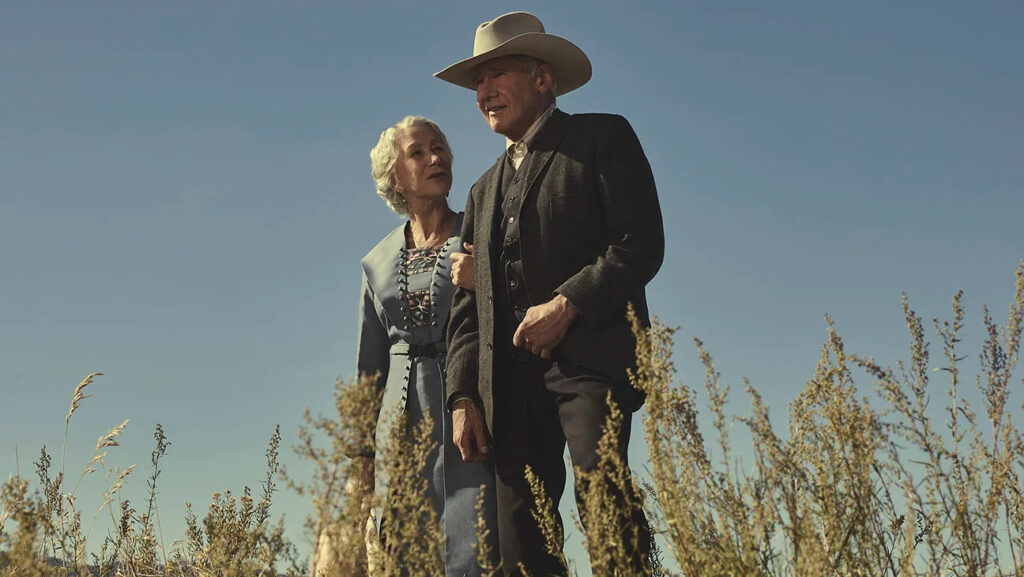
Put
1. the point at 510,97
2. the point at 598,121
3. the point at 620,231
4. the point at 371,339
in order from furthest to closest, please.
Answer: the point at 371,339 < the point at 510,97 < the point at 598,121 < the point at 620,231

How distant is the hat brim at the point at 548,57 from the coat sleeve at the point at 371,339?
1.21 m

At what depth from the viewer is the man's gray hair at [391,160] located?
5129 millimetres

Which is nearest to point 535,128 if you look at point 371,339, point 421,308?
point 421,308

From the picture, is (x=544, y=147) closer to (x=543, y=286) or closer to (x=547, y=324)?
(x=543, y=286)

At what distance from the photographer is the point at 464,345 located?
3969mm

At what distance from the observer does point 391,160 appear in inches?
201

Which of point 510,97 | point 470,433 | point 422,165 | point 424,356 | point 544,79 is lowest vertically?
point 470,433

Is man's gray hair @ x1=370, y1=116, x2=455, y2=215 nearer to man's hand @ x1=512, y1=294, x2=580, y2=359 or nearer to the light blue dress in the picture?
the light blue dress

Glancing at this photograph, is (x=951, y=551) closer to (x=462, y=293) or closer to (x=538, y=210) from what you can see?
(x=538, y=210)

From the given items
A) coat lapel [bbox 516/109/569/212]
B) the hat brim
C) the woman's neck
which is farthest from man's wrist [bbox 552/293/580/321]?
the woman's neck

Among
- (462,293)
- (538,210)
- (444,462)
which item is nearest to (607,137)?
(538,210)

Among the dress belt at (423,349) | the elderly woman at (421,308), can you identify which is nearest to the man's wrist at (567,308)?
the elderly woman at (421,308)

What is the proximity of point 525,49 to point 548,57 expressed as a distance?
117mm

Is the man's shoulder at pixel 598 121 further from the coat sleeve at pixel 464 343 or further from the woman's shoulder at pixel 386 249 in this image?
the woman's shoulder at pixel 386 249
